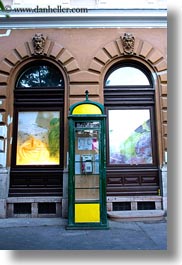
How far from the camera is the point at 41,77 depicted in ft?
30.3

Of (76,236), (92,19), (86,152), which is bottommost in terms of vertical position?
(76,236)

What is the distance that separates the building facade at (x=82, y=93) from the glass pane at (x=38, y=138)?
0.10ft

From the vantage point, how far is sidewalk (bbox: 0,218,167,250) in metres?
5.53

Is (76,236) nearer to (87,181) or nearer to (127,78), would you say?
(87,181)

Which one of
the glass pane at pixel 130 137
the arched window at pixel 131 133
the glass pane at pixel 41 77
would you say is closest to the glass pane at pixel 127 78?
the arched window at pixel 131 133

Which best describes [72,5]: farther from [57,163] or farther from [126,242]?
[126,242]

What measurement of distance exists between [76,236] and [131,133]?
3.92 m

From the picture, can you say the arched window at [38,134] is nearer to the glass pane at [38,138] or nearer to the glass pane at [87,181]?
the glass pane at [38,138]

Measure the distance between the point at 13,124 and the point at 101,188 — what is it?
11.7 feet

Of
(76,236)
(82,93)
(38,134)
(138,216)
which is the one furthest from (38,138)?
(138,216)

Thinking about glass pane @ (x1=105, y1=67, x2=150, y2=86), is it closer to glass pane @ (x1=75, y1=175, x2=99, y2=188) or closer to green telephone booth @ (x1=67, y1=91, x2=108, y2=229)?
green telephone booth @ (x1=67, y1=91, x2=108, y2=229)

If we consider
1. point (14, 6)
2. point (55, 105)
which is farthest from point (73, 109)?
point (14, 6)

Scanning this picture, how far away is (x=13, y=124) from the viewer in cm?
887

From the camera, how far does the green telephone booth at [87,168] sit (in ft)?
23.1
